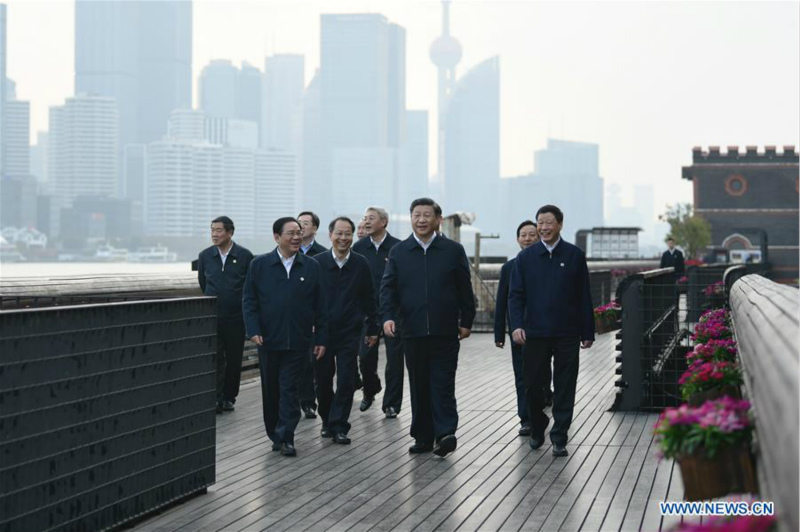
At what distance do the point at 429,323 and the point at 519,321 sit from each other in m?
0.75

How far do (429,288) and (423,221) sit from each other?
0.53m

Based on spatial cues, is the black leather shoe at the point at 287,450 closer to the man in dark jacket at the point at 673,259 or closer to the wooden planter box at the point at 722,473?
the wooden planter box at the point at 722,473

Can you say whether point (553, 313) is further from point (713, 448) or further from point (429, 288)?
point (713, 448)

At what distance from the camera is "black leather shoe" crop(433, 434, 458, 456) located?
8.31m

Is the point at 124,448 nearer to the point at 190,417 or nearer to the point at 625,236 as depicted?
the point at 190,417

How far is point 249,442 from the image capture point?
9344 millimetres

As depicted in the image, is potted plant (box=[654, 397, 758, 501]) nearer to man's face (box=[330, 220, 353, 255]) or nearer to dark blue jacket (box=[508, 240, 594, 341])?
dark blue jacket (box=[508, 240, 594, 341])

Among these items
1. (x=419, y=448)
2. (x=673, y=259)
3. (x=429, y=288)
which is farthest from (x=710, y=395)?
(x=673, y=259)

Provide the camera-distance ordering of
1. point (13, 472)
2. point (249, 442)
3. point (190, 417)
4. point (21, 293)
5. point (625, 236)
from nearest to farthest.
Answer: point (13, 472), point (190, 417), point (249, 442), point (21, 293), point (625, 236)

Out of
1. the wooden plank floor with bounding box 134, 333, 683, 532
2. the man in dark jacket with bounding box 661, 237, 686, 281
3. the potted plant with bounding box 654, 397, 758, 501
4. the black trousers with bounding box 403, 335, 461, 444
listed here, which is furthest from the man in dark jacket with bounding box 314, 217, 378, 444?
the man in dark jacket with bounding box 661, 237, 686, 281

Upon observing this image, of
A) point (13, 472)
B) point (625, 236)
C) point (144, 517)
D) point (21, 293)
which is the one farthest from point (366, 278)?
point (625, 236)

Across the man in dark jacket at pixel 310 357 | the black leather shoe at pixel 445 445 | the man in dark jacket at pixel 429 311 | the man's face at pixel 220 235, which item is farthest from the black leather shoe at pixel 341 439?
the man's face at pixel 220 235

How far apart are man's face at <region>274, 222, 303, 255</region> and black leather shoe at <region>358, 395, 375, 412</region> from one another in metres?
3.24

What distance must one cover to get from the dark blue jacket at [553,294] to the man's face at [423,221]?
75 centimetres
